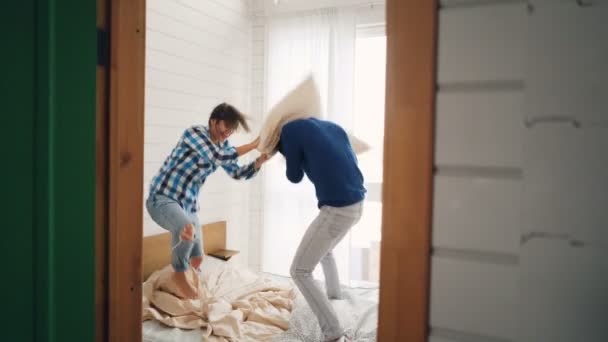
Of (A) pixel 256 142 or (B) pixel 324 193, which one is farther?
(A) pixel 256 142

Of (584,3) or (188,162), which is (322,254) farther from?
(584,3)

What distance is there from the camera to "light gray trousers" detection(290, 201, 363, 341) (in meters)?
2.36

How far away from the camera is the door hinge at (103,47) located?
114 cm

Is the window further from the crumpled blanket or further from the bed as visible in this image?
the crumpled blanket

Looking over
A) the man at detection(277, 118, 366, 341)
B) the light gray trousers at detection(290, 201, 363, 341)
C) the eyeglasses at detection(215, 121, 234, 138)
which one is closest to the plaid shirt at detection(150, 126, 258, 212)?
the eyeglasses at detection(215, 121, 234, 138)

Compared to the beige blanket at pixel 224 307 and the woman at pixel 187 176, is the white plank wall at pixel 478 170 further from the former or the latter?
the woman at pixel 187 176

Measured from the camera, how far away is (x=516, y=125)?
0.86m

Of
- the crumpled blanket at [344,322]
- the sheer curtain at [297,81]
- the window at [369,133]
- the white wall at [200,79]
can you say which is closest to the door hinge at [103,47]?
the crumpled blanket at [344,322]

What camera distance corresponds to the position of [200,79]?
12.6ft

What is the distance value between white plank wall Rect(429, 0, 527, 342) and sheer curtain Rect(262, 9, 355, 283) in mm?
3109

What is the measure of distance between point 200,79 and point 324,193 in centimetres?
204

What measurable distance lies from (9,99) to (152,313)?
197 centimetres

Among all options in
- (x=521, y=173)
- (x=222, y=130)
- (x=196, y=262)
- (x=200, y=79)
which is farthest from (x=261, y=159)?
(x=521, y=173)

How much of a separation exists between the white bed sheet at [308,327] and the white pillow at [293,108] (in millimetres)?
1102
